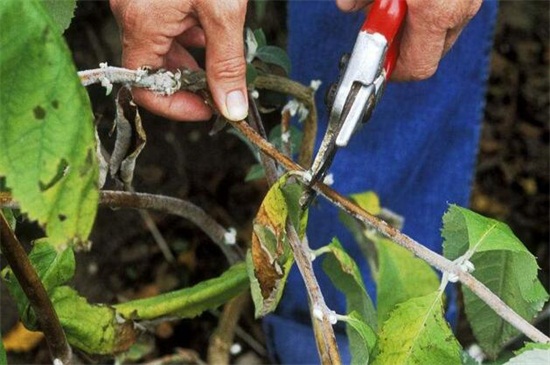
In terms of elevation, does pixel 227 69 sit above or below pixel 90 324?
above

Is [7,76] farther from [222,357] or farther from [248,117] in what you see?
[222,357]

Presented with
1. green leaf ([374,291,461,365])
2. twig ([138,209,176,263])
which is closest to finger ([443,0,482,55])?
green leaf ([374,291,461,365])

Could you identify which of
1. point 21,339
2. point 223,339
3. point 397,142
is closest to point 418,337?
point 223,339

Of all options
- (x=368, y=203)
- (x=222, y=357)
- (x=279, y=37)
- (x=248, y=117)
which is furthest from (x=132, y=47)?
(x=279, y=37)

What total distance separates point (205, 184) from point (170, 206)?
0.84 m

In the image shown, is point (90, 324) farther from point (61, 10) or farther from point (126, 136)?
point (61, 10)

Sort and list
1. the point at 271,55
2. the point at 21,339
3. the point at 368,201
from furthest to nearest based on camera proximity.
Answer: the point at 21,339
the point at 368,201
the point at 271,55

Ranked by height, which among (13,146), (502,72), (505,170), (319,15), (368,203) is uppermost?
(13,146)

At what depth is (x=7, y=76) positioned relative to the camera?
54 cm

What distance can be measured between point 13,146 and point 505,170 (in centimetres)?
160

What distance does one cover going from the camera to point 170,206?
95 centimetres

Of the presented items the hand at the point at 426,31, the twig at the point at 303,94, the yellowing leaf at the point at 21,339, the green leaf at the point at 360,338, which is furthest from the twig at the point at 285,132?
the yellowing leaf at the point at 21,339

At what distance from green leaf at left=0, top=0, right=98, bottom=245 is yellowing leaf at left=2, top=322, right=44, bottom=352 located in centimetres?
107

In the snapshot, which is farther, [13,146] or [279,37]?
[279,37]
